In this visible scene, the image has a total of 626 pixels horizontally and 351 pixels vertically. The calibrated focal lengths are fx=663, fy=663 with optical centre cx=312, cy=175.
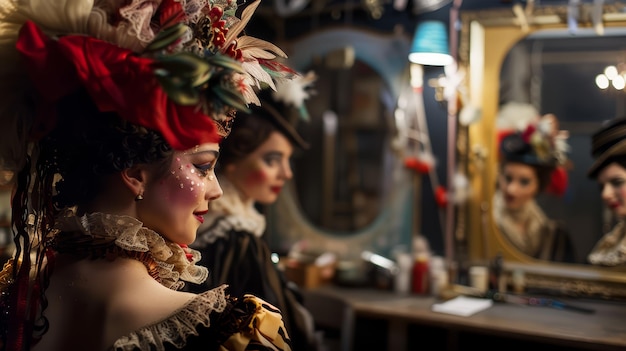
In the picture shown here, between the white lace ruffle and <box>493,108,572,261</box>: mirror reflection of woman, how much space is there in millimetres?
2185

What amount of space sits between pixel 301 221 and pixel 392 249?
52 centimetres

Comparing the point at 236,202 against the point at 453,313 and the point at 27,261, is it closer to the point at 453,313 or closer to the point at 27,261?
the point at 453,313

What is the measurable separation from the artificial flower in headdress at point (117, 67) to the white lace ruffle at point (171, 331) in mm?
302

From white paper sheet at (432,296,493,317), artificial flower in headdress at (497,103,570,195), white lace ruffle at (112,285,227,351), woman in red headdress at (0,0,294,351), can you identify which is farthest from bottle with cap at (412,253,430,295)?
white lace ruffle at (112,285,227,351)

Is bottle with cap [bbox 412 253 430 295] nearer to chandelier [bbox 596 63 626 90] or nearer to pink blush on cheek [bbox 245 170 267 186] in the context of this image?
pink blush on cheek [bbox 245 170 267 186]

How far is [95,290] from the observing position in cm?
121

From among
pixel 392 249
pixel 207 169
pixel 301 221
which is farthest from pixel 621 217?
pixel 207 169

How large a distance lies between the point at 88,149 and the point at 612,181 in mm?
2276

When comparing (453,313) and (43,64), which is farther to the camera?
(453,313)

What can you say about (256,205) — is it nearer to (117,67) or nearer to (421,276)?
(421,276)

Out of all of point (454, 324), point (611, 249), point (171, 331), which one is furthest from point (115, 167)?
point (611, 249)

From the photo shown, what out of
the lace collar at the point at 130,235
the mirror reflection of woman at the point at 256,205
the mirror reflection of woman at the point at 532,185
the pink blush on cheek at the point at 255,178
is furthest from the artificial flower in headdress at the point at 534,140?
the lace collar at the point at 130,235

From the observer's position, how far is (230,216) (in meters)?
2.43

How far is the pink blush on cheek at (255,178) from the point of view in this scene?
2.53 metres
